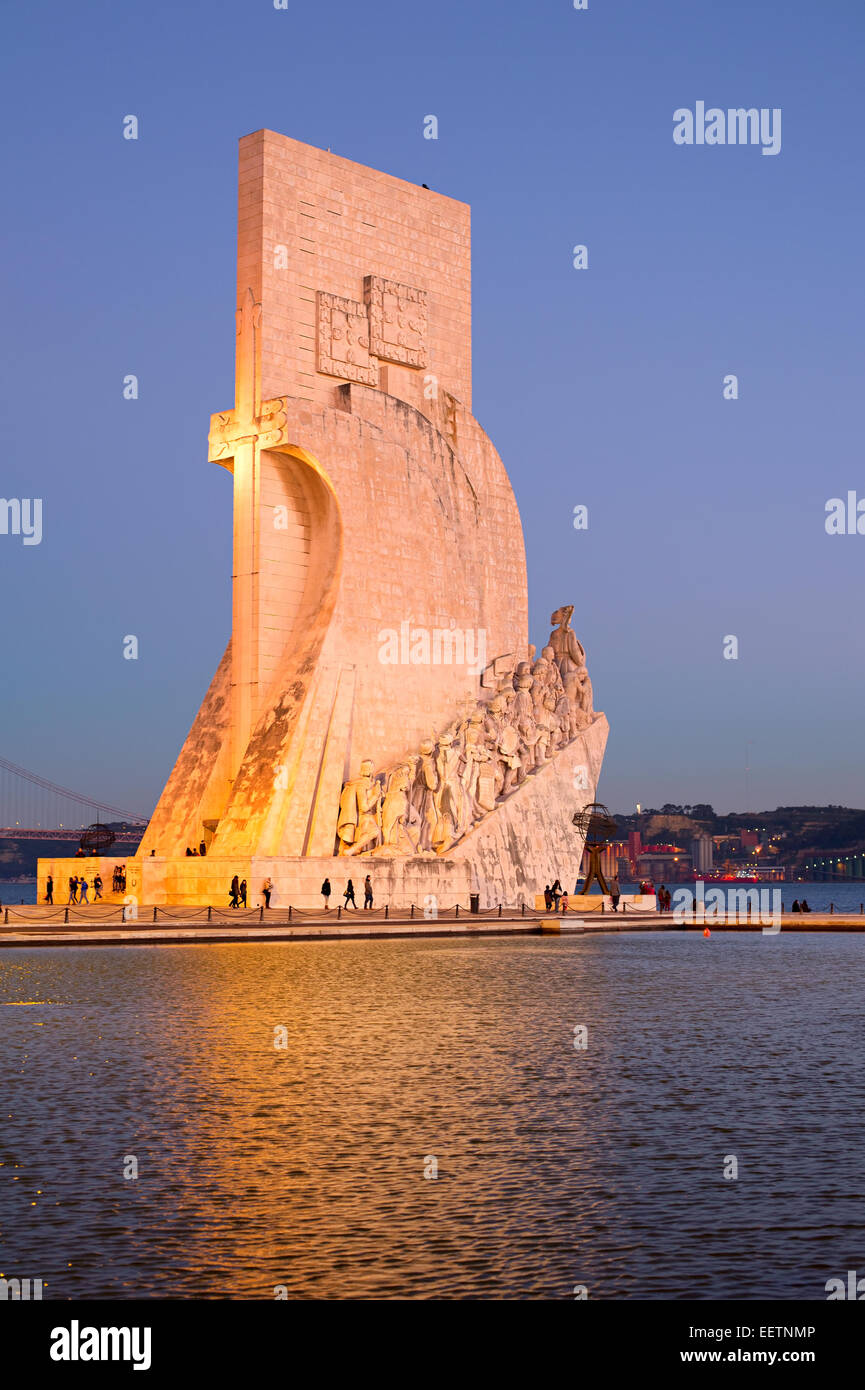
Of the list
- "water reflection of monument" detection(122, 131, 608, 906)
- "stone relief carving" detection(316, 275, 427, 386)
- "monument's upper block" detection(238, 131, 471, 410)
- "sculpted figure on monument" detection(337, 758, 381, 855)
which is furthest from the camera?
"stone relief carving" detection(316, 275, 427, 386)

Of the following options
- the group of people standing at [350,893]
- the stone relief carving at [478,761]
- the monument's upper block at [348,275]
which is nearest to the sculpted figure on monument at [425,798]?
the stone relief carving at [478,761]

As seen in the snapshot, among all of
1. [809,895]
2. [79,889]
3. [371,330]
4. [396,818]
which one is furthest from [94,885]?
[809,895]

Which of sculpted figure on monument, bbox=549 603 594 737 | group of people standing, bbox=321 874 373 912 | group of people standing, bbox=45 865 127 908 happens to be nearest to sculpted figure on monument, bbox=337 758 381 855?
group of people standing, bbox=321 874 373 912

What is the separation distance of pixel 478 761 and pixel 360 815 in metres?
3.22

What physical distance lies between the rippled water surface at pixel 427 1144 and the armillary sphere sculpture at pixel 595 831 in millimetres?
17887

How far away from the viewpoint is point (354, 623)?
28344 millimetres

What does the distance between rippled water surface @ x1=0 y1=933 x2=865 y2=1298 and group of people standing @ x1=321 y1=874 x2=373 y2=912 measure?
12.3m

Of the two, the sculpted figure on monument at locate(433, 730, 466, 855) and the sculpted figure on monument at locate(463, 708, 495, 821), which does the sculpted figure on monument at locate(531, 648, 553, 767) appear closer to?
the sculpted figure on monument at locate(463, 708, 495, 821)

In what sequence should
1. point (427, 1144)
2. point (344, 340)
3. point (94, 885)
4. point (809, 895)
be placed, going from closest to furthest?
1. point (427, 1144)
2. point (94, 885)
3. point (344, 340)
4. point (809, 895)

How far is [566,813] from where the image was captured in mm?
31703

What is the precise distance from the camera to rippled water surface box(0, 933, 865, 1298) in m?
4.62

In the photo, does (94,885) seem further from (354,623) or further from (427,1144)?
(427,1144)

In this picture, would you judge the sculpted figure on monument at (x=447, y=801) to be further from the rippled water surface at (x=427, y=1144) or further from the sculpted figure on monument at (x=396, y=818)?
the rippled water surface at (x=427, y=1144)

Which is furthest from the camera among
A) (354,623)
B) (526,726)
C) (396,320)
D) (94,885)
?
(396,320)
